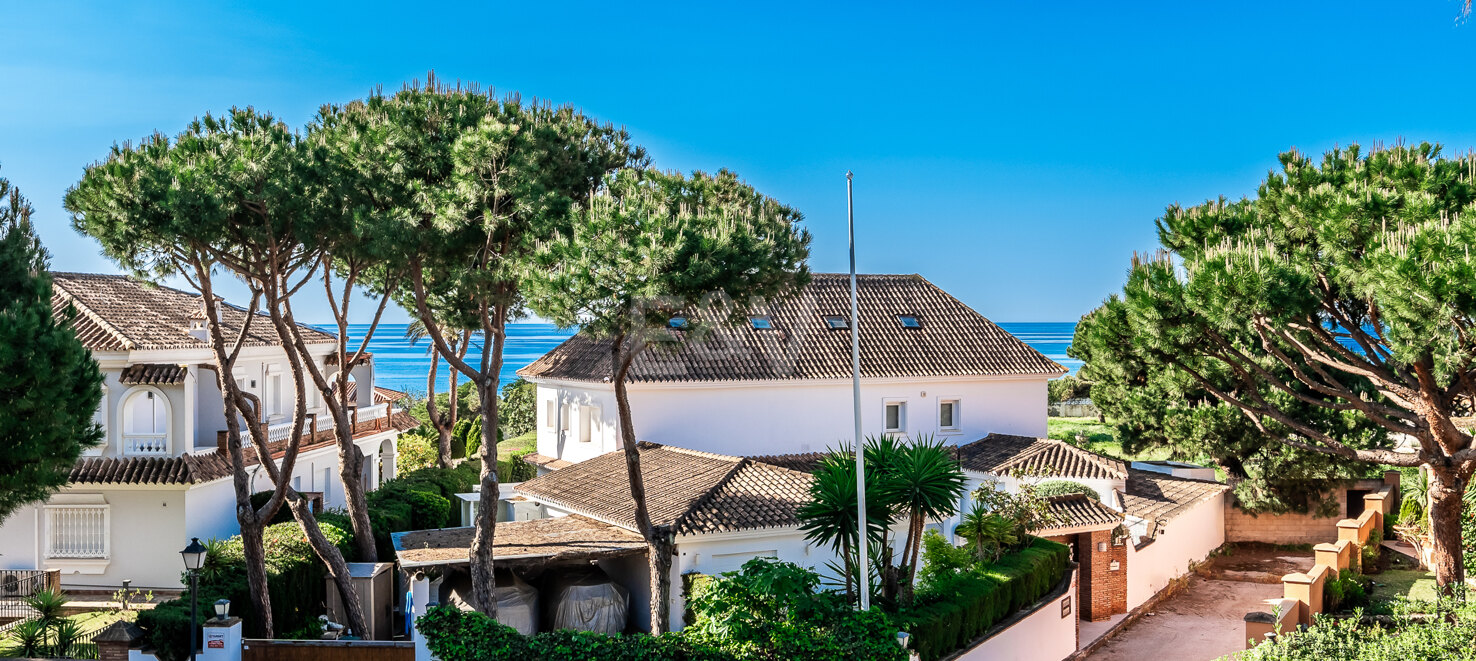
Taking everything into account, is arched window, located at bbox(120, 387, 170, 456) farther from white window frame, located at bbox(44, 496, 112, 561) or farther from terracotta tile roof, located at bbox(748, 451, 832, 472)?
terracotta tile roof, located at bbox(748, 451, 832, 472)

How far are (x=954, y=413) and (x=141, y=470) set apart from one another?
2210 centimetres

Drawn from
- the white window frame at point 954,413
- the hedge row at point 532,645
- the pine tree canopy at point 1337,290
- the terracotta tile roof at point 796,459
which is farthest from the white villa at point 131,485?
the pine tree canopy at point 1337,290

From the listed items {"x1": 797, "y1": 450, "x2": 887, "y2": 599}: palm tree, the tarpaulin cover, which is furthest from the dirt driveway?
the tarpaulin cover

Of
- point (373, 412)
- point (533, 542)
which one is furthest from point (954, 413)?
point (373, 412)

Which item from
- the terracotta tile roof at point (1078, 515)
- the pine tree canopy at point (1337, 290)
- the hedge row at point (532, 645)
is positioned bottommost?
the hedge row at point (532, 645)

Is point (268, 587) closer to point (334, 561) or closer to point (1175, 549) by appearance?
point (334, 561)

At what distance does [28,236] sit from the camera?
11.3 meters

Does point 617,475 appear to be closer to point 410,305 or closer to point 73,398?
point 410,305

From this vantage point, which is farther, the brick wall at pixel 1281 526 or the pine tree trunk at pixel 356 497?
the brick wall at pixel 1281 526

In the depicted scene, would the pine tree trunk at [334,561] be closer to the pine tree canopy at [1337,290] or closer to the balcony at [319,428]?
the balcony at [319,428]

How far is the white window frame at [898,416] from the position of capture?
30.2 m

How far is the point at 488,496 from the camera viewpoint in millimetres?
17609

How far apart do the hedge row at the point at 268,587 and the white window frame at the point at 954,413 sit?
57.9 feet

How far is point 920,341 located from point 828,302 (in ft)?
10.8
